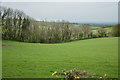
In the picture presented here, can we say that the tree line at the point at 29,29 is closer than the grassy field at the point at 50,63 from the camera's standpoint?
No

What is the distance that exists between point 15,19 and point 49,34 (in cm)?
689

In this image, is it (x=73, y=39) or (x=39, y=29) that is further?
(x=73, y=39)

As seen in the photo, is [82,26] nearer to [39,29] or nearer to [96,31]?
[96,31]

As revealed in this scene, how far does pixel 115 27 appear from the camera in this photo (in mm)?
31094

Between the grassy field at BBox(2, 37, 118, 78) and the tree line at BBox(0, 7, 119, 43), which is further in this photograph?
the tree line at BBox(0, 7, 119, 43)

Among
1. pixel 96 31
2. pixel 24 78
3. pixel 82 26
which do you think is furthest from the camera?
pixel 96 31

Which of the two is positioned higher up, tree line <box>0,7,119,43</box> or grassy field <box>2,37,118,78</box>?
tree line <box>0,7,119,43</box>

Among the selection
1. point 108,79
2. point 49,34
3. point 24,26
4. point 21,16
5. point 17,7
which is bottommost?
point 108,79

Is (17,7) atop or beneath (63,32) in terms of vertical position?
atop

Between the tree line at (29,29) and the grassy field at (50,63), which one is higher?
the tree line at (29,29)

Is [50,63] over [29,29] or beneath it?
beneath

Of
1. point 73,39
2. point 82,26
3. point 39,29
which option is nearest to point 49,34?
point 39,29

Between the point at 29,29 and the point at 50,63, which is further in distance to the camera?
the point at 29,29

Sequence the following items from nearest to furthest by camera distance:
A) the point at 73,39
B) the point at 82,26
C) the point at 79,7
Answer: the point at 79,7 → the point at 73,39 → the point at 82,26
